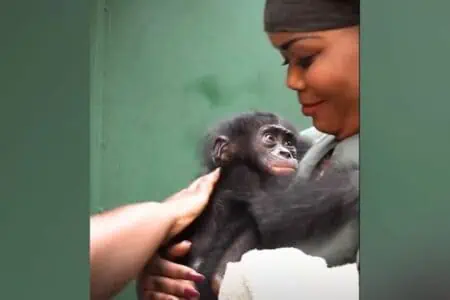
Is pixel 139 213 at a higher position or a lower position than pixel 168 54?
lower

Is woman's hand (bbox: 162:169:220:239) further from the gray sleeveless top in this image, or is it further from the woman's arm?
the gray sleeveless top

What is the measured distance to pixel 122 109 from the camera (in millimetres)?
1228

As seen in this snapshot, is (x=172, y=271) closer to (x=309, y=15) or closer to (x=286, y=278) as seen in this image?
(x=286, y=278)

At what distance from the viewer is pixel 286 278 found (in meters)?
1.22

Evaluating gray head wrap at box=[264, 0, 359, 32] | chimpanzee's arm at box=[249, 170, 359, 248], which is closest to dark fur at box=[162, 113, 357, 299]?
chimpanzee's arm at box=[249, 170, 359, 248]

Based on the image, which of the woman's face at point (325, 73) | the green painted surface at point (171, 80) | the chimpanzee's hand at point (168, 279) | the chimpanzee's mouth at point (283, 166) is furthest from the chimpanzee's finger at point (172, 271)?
the woman's face at point (325, 73)

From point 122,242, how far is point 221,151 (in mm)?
222

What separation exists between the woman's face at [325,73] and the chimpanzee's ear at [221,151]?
0.14 m

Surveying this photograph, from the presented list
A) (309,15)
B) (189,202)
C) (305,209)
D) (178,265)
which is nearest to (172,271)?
(178,265)

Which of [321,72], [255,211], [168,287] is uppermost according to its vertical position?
[321,72]
